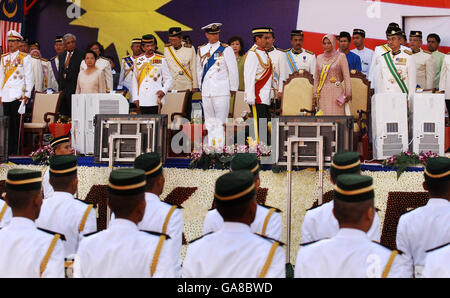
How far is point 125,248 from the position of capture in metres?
3.15

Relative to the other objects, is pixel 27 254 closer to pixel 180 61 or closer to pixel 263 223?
pixel 263 223

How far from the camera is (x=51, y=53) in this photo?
13688mm

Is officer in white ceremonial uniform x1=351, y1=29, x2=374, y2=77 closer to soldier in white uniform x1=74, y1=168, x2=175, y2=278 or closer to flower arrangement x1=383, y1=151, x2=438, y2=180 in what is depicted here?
flower arrangement x1=383, y1=151, x2=438, y2=180

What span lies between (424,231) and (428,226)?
0.04 metres

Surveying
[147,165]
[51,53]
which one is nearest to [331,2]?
[51,53]

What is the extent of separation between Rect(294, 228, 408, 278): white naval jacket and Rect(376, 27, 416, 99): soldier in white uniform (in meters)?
5.62

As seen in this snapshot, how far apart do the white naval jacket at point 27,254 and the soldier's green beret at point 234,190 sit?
816mm

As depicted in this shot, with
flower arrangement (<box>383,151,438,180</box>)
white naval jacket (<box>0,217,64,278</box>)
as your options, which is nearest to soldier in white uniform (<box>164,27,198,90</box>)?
flower arrangement (<box>383,151,438,180</box>)

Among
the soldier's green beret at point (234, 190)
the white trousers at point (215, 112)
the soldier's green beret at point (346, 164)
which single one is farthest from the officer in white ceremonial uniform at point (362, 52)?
the soldier's green beret at point (234, 190)

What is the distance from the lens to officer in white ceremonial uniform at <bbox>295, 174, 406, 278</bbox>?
2930 mm

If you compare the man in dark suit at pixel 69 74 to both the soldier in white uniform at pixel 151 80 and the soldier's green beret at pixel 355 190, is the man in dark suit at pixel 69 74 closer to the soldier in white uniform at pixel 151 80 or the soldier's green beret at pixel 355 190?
the soldier in white uniform at pixel 151 80

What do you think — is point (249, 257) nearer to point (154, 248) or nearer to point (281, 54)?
point (154, 248)

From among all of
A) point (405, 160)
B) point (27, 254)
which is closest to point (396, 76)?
point (405, 160)

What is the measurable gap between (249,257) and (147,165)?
1547 mm
